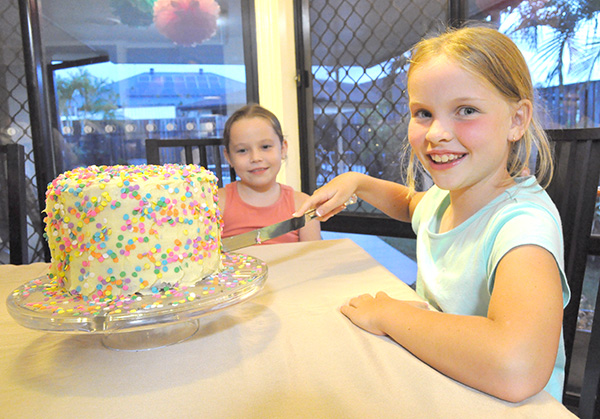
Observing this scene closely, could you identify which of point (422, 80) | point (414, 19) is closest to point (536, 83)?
point (414, 19)

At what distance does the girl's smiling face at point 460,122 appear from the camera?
2.40ft

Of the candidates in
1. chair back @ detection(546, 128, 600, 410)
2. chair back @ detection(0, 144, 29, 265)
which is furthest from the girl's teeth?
chair back @ detection(0, 144, 29, 265)

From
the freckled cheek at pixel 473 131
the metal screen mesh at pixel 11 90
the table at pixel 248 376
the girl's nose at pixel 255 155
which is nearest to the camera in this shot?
the table at pixel 248 376

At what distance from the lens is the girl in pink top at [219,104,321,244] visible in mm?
1770

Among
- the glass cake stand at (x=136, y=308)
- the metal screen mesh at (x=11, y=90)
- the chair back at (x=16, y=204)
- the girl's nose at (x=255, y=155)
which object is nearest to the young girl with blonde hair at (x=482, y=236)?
the glass cake stand at (x=136, y=308)

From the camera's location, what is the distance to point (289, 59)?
9.04 ft

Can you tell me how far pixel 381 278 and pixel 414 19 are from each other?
177cm

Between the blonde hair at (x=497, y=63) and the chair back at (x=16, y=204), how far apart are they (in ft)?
3.92

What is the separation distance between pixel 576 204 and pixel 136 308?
0.82 m

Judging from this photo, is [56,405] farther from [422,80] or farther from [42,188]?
[42,188]

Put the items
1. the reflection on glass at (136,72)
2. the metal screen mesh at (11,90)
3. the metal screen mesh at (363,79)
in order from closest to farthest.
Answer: the metal screen mesh at (363,79) → the metal screen mesh at (11,90) → the reflection on glass at (136,72)

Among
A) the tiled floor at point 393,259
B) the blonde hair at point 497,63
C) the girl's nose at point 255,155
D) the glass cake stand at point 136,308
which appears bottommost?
the tiled floor at point 393,259

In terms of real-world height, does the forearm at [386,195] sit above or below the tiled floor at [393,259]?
above

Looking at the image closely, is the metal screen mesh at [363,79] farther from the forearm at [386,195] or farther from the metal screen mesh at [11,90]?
the metal screen mesh at [11,90]
